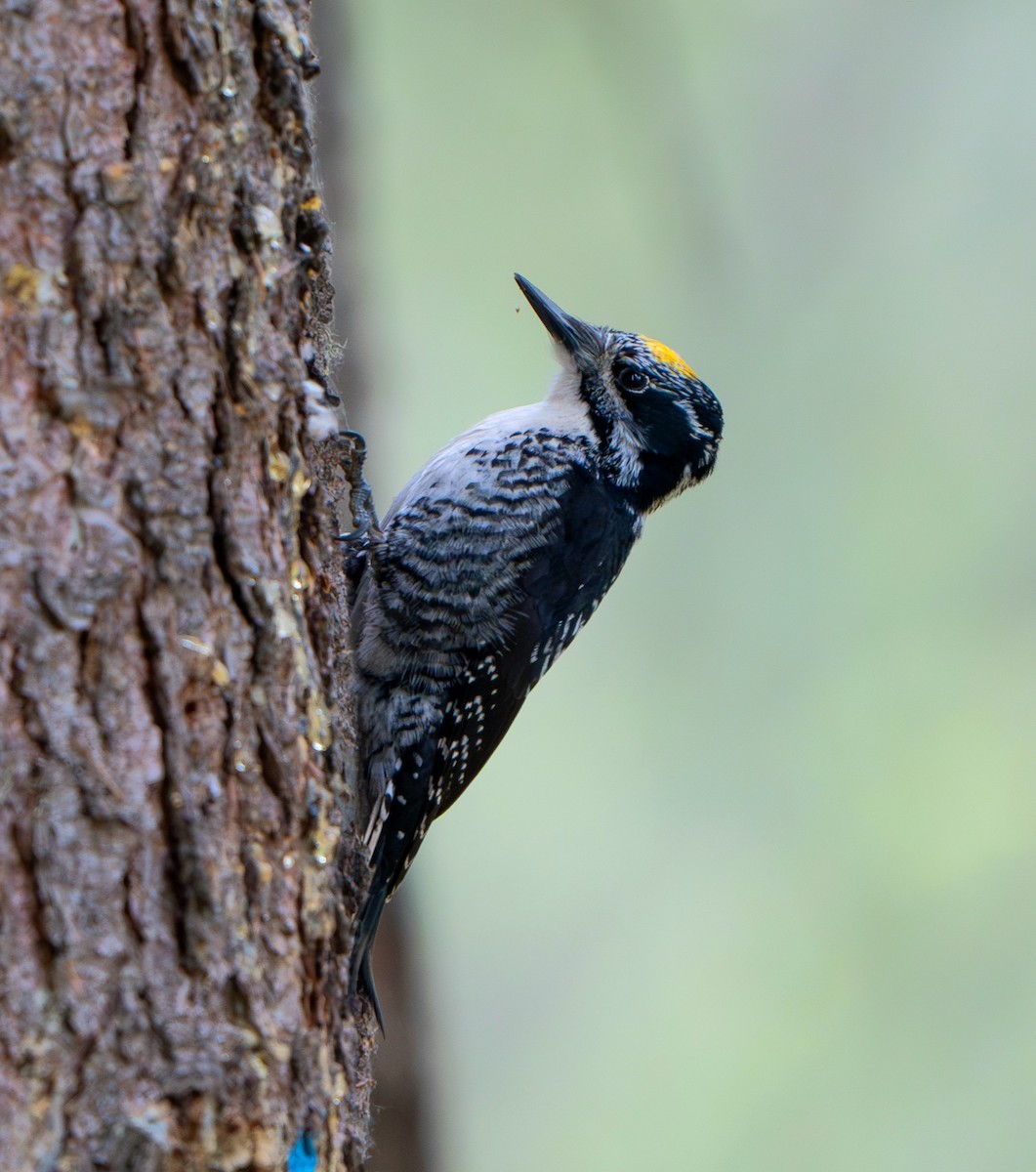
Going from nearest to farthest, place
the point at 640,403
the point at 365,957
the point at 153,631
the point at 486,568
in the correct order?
1. the point at 153,631
2. the point at 365,957
3. the point at 486,568
4. the point at 640,403

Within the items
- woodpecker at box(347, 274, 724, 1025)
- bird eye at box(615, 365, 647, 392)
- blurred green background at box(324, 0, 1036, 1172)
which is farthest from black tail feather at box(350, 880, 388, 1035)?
blurred green background at box(324, 0, 1036, 1172)

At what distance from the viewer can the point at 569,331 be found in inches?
127

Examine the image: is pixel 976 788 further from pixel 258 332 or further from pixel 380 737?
pixel 258 332

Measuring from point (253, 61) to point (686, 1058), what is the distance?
4925 millimetres

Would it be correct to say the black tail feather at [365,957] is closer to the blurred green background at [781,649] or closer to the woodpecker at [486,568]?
the woodpecker at [486,568]

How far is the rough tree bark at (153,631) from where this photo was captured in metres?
1.28

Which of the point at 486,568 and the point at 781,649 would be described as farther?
the point at 781,649

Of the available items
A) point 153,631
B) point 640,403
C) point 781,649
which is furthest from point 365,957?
point 781,649

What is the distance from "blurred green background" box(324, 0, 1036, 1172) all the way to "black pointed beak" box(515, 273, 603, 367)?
219cm

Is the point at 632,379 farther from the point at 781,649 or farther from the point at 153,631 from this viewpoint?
the point at 781,649

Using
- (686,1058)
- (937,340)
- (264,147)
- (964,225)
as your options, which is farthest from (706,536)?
(264,147)

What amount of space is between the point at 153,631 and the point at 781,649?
15.7ft

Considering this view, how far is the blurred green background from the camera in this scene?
559 cm

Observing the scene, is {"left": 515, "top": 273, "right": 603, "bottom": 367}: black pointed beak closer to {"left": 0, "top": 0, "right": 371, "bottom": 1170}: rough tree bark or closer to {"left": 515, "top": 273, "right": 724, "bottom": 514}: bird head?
{"left": 515, "top": 273, "right": 724, "bottom": 514}: bird head
